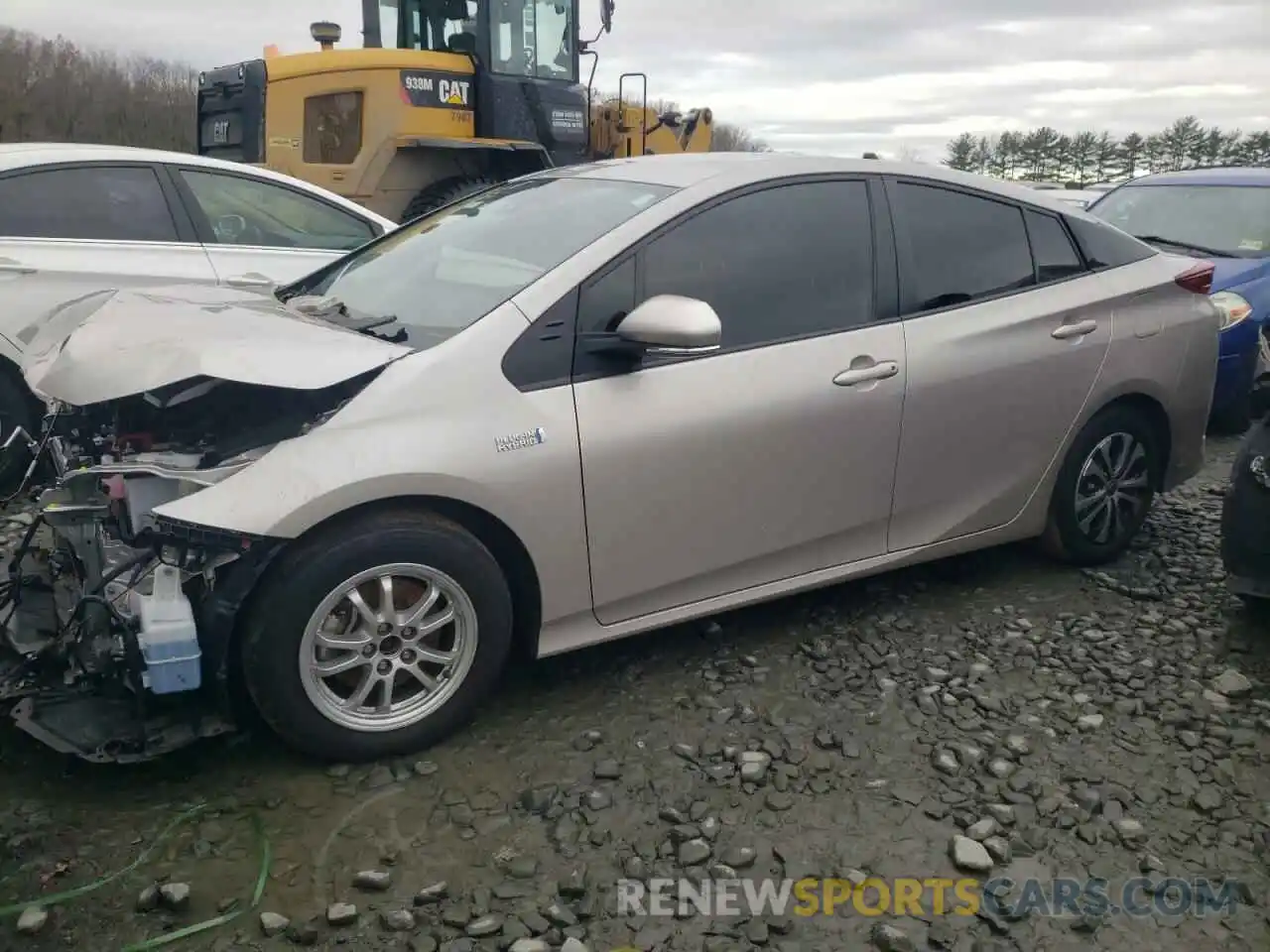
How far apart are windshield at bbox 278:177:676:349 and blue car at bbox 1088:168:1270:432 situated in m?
3.93

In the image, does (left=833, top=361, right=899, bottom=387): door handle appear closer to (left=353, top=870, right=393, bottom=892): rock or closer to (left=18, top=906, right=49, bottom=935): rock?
(left=353, top=870, right=393, bottom=892): rock

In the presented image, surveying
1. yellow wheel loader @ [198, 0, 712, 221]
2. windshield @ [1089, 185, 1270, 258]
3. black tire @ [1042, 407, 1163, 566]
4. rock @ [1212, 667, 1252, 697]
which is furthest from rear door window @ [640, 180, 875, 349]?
yellow wheel loader @ [198, 0, 712, 221]

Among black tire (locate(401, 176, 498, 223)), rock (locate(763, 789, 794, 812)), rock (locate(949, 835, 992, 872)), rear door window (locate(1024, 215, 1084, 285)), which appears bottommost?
rock (locate(949, 835, 992, 872))

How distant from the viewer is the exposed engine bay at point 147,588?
8.49 ft

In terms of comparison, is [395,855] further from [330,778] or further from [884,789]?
[884,789]

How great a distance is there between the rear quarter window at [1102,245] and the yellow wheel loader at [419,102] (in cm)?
649

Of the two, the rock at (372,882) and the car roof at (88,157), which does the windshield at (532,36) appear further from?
the rock at (372,882)

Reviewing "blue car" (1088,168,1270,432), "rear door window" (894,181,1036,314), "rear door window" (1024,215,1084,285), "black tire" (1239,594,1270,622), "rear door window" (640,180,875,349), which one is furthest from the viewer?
"blue car" (1088,168,1270,432)

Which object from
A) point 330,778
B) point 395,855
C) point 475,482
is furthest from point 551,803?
point 475,482

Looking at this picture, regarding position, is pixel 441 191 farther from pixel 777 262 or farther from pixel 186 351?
pixel 186 351

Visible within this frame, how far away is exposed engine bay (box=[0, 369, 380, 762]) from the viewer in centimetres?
259

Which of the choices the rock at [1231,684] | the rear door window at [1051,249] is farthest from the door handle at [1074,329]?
the rock at [1231,684]

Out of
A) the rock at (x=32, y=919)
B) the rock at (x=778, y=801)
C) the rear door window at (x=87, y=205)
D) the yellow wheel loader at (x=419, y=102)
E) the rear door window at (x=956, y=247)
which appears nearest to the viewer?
the rock at (x=32, y=919)

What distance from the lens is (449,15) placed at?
10500mm
